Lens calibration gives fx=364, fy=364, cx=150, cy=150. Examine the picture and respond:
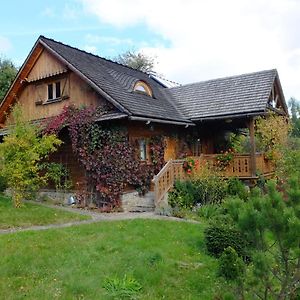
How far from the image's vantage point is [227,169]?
16281mm

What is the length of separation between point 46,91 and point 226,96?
29.1ft

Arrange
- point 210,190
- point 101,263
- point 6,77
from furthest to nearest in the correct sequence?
point 6,77, point 210,190, point 101,263

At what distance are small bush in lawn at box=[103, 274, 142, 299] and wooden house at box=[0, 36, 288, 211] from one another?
23.3 feet

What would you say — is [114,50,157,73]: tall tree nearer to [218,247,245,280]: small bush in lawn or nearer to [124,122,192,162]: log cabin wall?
[124,122,192,162]: log cabin wall

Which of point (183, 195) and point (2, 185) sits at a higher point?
point (2, 185)

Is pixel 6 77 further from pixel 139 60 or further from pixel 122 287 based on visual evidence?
pixel 122 287

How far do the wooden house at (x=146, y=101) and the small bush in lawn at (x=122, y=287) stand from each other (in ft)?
23.3

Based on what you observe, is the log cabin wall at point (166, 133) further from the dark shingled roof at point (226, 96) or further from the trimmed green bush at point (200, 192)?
the trimmed green bush at point (200, 192)

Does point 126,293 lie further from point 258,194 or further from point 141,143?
point 141,143

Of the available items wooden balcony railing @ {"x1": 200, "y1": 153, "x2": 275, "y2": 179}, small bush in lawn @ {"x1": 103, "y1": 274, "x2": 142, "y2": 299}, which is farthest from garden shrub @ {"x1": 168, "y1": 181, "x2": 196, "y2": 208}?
small bush in lawn @ {"x1": 103, "y1": 274, "x2": 142, "y2": 299}

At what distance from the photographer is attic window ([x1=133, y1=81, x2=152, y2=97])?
1678 centimetres

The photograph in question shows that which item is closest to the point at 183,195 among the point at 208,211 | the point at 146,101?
the point at 208,211

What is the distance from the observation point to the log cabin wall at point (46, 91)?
52.4 feet

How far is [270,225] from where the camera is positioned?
4.43 m
